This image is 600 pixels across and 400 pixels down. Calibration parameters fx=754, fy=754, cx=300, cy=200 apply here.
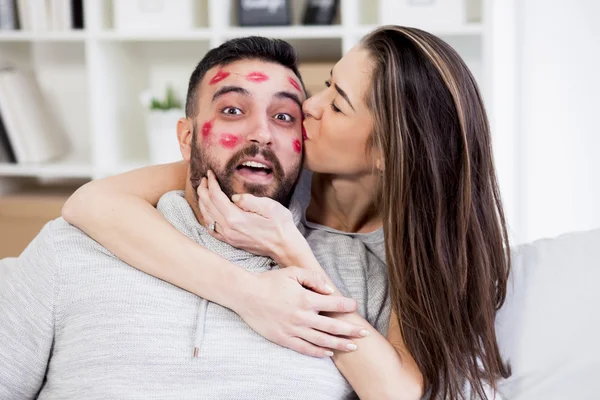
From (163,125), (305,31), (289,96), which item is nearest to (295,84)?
(289,96)

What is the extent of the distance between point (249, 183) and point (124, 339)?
38cm

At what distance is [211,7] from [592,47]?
56.3 inches

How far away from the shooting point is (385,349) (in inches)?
52.3

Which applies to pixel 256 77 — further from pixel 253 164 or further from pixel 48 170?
pixel 48 170

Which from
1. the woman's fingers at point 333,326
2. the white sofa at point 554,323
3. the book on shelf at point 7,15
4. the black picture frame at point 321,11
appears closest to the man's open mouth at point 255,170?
the woman's fingers at point 333,326

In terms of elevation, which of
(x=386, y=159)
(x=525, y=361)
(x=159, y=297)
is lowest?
(x=525, y=361)

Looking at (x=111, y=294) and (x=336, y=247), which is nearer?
(x=111, y=294)

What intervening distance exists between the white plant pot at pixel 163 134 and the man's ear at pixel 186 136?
1.26 m

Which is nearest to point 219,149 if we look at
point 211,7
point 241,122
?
point 241,122

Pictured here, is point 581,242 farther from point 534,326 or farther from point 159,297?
point 159,297

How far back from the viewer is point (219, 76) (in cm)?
156

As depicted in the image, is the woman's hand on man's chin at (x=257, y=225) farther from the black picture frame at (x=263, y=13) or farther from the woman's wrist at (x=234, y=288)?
the black picture frame at (x=263, y=13)

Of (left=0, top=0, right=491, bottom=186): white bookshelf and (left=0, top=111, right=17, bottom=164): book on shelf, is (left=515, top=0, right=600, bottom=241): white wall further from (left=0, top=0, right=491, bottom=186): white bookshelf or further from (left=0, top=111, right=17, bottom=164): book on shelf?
(left=0, top=111, right=17, bottom=164): book on shelf

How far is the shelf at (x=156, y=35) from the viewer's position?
9.36 ft
